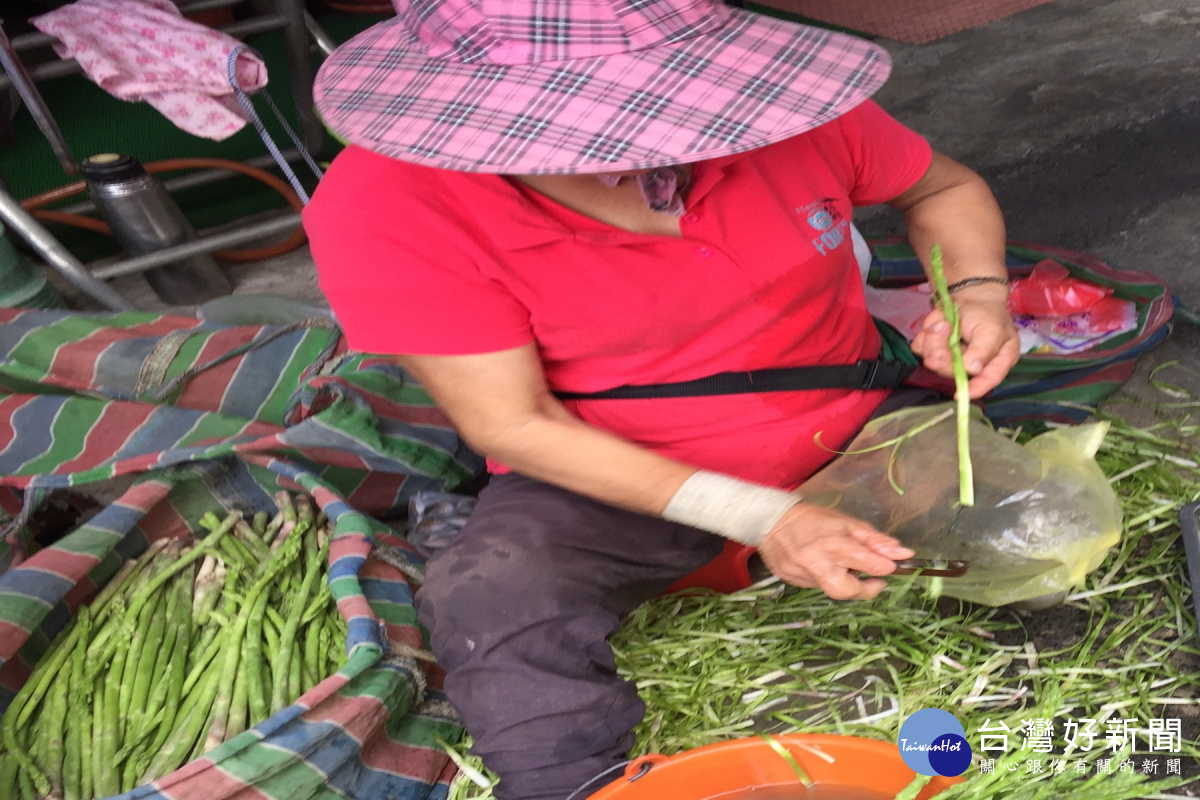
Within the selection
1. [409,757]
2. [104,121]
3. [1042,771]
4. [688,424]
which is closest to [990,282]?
[688,424]

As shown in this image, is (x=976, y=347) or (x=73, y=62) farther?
(x=73, y=62)

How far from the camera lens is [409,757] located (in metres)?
1.35

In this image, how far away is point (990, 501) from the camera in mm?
1201

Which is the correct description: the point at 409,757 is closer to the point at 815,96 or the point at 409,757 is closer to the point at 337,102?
the point at 337,102

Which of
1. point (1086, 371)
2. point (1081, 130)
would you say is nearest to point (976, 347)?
point (1086, 371)

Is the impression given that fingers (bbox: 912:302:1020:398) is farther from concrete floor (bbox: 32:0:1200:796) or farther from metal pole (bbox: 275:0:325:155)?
metal pole (bbox: 275:0:325:155)

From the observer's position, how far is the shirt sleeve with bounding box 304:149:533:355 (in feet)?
3.70

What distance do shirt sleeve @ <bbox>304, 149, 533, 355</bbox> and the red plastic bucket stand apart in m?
0.50

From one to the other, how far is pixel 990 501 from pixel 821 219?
1.33 ft

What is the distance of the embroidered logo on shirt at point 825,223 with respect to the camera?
4.16ft

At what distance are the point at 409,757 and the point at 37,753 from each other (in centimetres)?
52

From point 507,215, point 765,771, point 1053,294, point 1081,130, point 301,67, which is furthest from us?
point 1081,130

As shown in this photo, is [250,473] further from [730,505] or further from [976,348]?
[976,348]

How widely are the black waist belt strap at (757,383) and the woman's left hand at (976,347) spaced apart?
0.37ft
